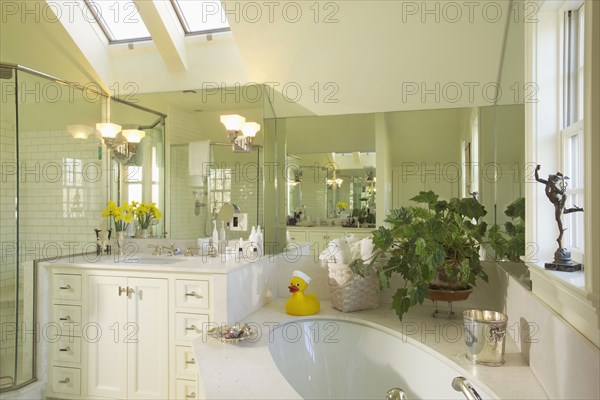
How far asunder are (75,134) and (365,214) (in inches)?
87.0

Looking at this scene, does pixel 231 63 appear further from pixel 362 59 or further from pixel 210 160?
pixel 362 59

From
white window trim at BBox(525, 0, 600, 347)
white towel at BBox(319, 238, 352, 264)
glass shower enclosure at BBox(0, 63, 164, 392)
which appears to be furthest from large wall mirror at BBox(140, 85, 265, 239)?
white window trim at BBox(525, 0, 600, 347)

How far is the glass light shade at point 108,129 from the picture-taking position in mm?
3139

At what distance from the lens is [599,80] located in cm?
97

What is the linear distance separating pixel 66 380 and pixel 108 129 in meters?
1.70

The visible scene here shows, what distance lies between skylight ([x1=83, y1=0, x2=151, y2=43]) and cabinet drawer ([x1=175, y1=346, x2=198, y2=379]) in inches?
86.7

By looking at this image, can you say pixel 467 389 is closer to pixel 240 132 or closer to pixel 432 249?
pixel 432 249

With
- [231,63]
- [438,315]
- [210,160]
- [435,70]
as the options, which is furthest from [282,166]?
[438,315]

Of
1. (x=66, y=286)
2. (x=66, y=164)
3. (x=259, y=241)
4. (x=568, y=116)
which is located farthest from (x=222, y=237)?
(x=568, y=116)

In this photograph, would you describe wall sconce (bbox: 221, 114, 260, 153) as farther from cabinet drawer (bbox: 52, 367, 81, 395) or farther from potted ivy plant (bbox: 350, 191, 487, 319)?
cabinet drawer (bbox: 52, 367, 81, 395)

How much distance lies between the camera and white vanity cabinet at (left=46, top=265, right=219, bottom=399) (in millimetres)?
2293

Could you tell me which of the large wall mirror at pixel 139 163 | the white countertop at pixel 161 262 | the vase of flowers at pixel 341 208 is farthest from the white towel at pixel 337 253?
the large wall mirror at pixel 139 163

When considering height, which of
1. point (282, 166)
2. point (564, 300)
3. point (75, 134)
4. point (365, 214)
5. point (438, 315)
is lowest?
point (438, 315)

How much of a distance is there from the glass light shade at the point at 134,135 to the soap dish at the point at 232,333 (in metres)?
1.75
